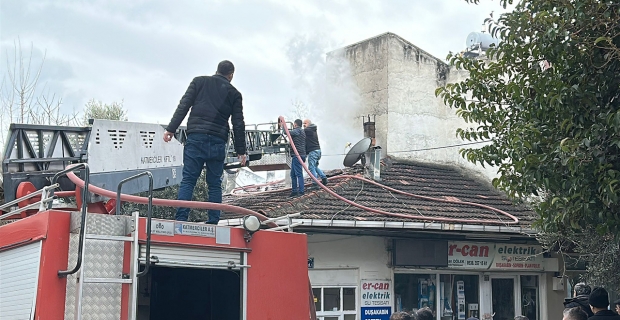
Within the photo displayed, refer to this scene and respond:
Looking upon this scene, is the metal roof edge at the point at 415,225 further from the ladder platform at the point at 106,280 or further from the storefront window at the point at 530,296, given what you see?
the ladder platform at the point at 106,280

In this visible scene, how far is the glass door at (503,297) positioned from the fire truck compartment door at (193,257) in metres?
12.4

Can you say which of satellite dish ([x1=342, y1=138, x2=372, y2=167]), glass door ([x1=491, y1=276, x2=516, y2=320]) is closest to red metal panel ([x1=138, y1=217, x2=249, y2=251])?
satellite dish ([x1=342, y1=138, x2=372, y2=167])

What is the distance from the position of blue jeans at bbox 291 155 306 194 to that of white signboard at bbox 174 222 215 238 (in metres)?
9.26

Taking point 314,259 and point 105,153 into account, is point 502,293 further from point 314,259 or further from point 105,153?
point 105,153

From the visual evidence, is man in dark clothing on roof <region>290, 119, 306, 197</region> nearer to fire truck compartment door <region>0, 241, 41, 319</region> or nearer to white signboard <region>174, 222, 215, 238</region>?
white signboard <region>174, 222, 215, 238</region>

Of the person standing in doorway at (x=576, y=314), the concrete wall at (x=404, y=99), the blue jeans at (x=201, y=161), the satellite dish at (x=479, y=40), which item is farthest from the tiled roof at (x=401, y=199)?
the person standing in doorway at (x=576, y=314)

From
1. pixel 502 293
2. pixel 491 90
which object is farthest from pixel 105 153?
pixel 502 293

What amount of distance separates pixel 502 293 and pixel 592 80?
34.1 ft

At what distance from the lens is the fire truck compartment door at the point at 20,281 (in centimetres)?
459

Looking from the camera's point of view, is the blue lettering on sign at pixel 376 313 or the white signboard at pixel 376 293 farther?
the white signboard at pixel 376 293

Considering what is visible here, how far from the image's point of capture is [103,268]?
4.70 meters

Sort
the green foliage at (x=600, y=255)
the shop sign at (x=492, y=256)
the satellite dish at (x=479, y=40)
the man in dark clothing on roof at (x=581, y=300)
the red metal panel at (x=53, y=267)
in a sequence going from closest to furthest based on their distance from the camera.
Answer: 1. the red metal panel at (x=53, y=267)
2. the man in dark clothing on roof at (x=581, y=300)
3. the green foliage at (x=600, y=255)
4. the shop sign at (x=492, y=256)
5. the satellite dish at (x=479, y=40)

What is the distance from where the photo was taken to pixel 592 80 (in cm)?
739

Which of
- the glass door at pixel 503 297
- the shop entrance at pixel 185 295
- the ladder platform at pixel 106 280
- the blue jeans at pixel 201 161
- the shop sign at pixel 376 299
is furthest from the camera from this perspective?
the glass door at pixel 503 297
